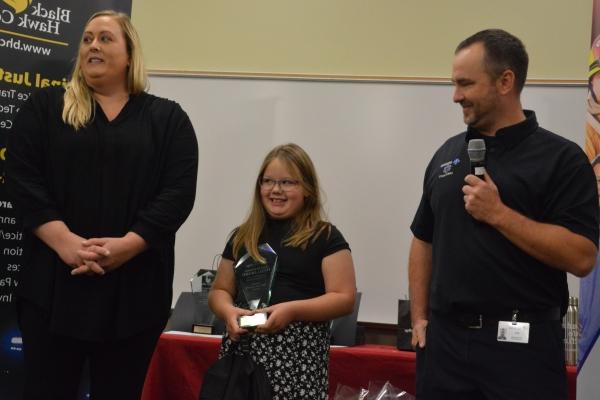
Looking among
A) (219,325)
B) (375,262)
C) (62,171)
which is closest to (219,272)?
(62,171)

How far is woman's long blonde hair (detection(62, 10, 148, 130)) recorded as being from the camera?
2.33 m

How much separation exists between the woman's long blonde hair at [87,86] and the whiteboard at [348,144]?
82.6 inches

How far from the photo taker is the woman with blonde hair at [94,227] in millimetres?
2219

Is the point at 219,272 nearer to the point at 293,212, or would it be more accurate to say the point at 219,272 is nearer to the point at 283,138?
the point at 293,212

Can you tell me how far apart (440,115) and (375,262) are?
0.96 m

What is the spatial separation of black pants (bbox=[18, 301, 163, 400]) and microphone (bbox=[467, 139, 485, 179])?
1118mm

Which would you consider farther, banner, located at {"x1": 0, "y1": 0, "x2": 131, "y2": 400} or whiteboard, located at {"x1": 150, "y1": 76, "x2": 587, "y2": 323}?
whiteboard, located at {"x1": 150, "y1": 76, "x2": 587, "y2": 323}

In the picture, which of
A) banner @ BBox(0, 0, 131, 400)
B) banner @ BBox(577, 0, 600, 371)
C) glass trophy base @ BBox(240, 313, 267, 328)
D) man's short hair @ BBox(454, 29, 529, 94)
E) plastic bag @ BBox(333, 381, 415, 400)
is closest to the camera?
man's short hair @ BBox(454, 29, 529, 94)

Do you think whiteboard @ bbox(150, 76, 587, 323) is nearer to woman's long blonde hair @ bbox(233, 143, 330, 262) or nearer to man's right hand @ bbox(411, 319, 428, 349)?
Answer: woman's long blonde hair @ bbox(233, 143, 330, 262)

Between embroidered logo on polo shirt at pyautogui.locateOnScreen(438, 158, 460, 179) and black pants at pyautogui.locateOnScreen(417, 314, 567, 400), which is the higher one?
embroidered logo on polo shirt at pyautogui.locateOnScreen(438, 158, 460, 179)

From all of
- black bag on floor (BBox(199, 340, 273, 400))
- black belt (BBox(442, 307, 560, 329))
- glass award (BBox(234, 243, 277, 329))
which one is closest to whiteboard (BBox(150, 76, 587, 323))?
glass award (BBox(234, 243, 277, 329))

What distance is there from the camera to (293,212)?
8.93 ft

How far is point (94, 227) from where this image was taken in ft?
7.48

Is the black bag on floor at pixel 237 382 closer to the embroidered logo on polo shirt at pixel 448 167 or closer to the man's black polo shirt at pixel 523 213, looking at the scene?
the man's black polo shirt at pixel 523 213
